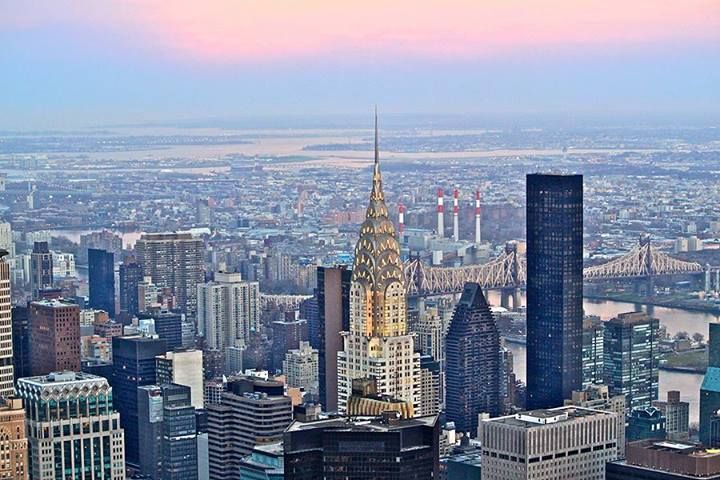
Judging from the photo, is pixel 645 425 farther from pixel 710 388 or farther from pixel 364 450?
pixel 364 450

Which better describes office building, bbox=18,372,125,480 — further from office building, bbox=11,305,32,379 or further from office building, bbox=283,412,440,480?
office building, bbox=283,412,440,480

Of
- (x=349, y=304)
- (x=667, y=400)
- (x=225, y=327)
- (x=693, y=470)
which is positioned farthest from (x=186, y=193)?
(x=693, y=470)

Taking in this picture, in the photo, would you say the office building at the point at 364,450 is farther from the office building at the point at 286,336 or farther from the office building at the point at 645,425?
the office building at the point at 286,336

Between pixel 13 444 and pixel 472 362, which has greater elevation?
pixel 13 444

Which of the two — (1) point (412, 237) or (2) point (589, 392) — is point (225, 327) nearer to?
(1) point (412, 237)

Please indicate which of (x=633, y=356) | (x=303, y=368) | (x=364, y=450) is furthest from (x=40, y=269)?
(x=364, y=450)

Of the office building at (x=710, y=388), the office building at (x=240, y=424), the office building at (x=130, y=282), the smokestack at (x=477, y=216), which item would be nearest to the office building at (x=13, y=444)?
the office building at (x=240, y=424)

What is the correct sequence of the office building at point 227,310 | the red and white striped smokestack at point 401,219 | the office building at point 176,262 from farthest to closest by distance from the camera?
the office building at point 176,262 < the office building at point 227,310 < the red and white striped smokestack at point 401,219
